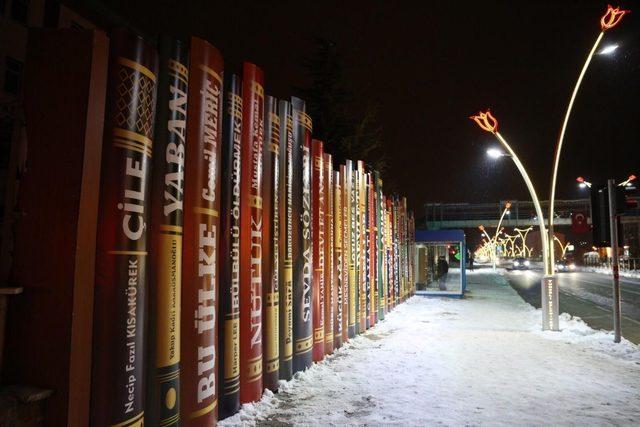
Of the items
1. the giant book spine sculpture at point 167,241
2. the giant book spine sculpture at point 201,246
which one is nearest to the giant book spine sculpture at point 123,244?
the giant book spine sculpture at point 167,241

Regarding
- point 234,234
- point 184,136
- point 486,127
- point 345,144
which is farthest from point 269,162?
point 345,144

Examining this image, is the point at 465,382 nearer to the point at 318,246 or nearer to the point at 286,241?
the point at 318,246

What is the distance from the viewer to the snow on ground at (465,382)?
17.9 ft

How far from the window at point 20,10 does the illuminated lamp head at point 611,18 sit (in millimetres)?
22939

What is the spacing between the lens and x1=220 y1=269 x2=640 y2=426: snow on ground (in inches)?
215

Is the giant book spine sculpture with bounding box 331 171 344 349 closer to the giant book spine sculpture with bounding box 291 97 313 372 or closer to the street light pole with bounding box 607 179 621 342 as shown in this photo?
the giant book spine sculpture with bounding box 291 97 313 372

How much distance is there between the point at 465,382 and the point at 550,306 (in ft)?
20.7

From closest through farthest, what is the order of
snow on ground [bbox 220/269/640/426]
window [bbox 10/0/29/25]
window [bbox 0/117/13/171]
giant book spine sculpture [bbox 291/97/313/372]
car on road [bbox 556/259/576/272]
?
window [bbox 0/117/13/171] → snow on ground [bbox 220/269/640/426] → giant book spine sculpture [bbox 291/97/313/372] → window [bbox 10/0/29/25] → car on road [bbox 556/259/576/272]

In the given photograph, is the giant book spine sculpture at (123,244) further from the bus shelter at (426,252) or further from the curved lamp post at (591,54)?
the bus shelter at (426,252)

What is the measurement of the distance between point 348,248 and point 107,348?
725 cm

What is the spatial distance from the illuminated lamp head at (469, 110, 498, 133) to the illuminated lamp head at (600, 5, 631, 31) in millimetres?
3246

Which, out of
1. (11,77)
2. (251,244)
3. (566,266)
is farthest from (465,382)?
(566,266)

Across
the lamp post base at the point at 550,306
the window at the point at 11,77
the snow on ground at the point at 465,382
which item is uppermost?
the window at the point at 11,77

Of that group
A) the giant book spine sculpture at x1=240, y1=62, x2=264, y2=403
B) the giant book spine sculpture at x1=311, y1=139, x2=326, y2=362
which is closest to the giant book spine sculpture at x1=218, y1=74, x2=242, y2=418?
the giant book spine sculpture at x1=240, y1=62, x2=264, y2=403
